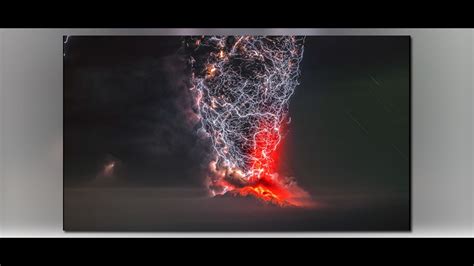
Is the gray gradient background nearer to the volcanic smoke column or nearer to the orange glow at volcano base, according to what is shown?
the volcanic smoke column

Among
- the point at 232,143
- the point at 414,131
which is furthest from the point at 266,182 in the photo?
the point at 414,131

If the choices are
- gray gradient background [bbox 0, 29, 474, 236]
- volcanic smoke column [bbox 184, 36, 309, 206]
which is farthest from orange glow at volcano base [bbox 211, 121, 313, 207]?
gray gradient background [bbox 0, 29, 474, 236]

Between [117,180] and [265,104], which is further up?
[265,104]

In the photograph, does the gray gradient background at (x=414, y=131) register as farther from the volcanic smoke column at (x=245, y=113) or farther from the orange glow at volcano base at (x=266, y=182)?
the orange glow at volcano base at (x=266, y=182)

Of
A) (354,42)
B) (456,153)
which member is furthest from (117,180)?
(456,153)
